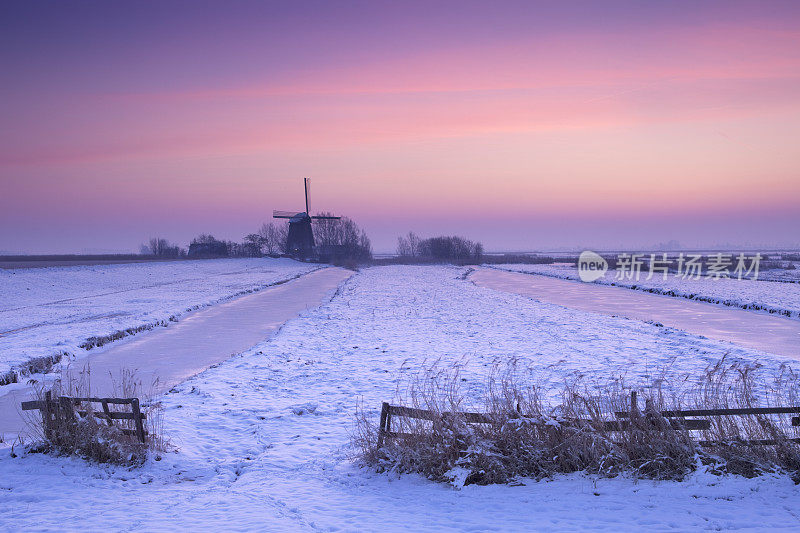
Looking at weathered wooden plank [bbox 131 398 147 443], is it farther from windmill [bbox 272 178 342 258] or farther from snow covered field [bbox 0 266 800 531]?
windmill [bbox 272 178 342 258]

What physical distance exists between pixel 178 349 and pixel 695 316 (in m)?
25.4

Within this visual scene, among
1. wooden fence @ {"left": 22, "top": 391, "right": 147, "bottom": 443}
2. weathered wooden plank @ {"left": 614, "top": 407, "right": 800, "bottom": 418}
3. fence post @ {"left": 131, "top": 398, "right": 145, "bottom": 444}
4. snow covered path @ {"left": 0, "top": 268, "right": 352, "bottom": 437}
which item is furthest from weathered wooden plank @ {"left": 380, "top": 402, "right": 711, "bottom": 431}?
snow covered path @ {"left": 0, "top": 268, "right": 352, "bottom": 437}

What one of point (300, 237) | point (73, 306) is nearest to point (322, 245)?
point (300, 237)

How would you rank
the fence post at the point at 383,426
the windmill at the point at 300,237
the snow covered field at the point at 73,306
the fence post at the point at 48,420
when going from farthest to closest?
the windmill at the point at 300,237 → the snow covered field at the point at 73,306 → the fence post at the point at 48,420 → the fence post at the point at 383,426

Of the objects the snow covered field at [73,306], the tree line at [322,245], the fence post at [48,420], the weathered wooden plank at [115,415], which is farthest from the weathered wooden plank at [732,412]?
the tree line at [322,245]

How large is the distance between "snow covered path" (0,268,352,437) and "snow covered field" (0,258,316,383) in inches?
61.5

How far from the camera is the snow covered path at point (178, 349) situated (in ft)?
47.2

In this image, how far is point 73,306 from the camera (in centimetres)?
3550

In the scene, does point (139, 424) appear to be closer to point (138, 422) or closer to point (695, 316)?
point (138, 422)

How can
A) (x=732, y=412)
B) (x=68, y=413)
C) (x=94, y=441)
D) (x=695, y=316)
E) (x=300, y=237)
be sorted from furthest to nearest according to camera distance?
(x=300, y=237) < (x=695, y=316) < (x=68, y=413) < (x=94, y=441) < (x=732, y=412)

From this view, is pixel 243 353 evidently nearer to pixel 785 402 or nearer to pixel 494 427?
pixel 494 427

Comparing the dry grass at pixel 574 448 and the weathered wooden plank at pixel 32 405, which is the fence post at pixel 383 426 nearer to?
the dry grass at pixel 574 448

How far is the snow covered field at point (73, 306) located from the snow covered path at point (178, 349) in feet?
5.12

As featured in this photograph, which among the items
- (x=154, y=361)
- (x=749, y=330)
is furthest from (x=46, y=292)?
(x=749, y=330)
